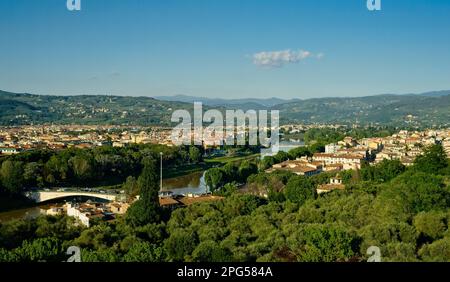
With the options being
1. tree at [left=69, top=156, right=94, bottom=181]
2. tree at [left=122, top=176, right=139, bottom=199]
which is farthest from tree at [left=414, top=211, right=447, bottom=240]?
tree at [left=69, top=156, right=94, bottom=181]

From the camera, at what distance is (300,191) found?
11938 mm

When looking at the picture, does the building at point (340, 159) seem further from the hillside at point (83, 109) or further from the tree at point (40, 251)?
the hillside at point (83, 109)

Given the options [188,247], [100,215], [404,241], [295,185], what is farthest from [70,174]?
[404,241]

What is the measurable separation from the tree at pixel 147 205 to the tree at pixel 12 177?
24.8 ft

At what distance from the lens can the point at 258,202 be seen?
33.7ft

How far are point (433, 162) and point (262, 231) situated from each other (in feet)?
30.4

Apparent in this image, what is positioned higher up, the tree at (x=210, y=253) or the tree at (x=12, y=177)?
the tree at (x=210, y=253)

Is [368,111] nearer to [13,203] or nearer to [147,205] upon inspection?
[13,203]

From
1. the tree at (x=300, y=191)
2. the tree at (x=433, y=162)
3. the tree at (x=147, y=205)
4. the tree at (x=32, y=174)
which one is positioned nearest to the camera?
the tree at (x=147, y=205)

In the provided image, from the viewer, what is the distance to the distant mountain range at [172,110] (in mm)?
68438

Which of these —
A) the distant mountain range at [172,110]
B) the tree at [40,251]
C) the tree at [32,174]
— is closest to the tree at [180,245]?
the tree at [40,251]

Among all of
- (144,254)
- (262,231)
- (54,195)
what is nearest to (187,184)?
(54,195)
